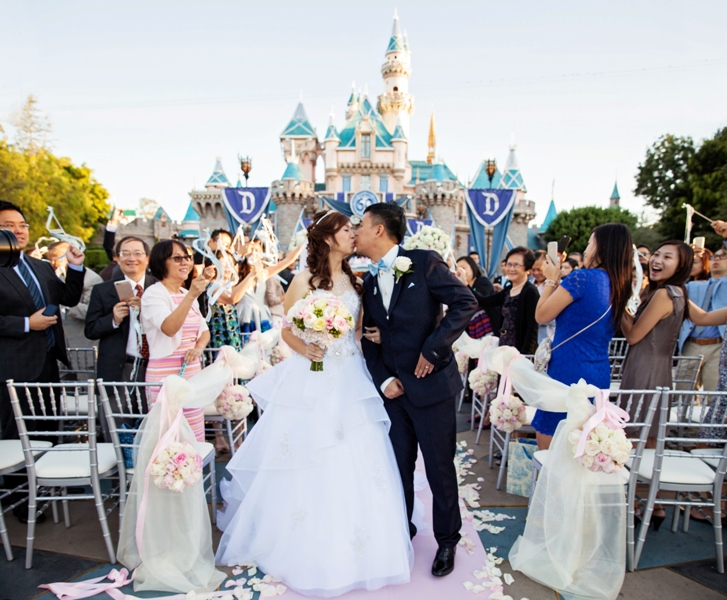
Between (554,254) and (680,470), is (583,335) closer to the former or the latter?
(554,254)

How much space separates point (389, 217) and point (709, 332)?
158 inches

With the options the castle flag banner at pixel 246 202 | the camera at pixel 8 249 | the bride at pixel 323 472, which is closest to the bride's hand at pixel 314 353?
the bride at pixel 323 472

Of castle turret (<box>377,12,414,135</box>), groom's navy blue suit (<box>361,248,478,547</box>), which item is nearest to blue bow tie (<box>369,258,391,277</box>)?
groom's navy blue suit (<box>361,248,478,547</box>)

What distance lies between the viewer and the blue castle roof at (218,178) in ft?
133

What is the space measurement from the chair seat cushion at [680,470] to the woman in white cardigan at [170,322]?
3.18m

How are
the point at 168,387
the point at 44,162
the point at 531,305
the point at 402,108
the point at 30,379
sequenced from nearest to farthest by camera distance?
the point at 168,387 → the point at 30,379 → the point at 531,305 → the point at 44,162 → the point at 402,108

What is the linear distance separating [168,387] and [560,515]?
8.20 feet

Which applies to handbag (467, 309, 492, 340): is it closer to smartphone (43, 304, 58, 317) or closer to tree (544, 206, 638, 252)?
smartphone (43, 304, 58, 317)

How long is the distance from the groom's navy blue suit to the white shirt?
3 cm

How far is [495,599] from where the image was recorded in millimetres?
2512

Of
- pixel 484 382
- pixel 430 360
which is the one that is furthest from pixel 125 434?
pixel 484 382

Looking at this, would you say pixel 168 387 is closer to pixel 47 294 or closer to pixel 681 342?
pixel 47 294

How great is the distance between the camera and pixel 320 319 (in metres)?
2.55

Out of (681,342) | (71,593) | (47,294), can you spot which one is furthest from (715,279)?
(47,294)
